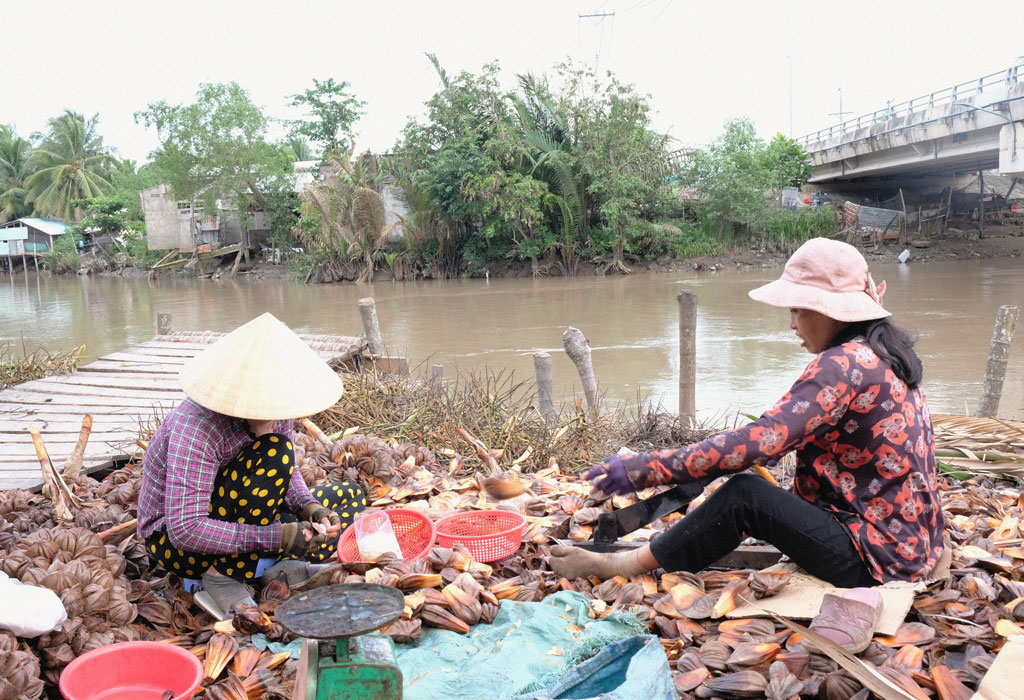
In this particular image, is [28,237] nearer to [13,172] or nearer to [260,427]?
[13,172]

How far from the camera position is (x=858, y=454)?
1863 mm

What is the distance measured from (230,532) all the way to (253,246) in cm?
2809

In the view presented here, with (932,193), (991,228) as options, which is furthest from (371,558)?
(932,193)

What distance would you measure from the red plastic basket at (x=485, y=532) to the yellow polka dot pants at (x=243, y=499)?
0.57 m

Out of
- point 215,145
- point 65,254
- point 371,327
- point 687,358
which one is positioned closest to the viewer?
point 687,358

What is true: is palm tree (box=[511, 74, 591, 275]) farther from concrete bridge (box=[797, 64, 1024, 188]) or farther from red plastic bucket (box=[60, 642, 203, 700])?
red plastic bucket (box=[60, 642, 203, 700])

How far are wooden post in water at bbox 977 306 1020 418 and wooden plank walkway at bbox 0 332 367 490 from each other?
436 centimetres

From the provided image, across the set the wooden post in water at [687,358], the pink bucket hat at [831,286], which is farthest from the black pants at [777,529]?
the wooden post in water at [687,358]

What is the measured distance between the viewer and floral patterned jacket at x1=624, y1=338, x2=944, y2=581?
70.2 inches

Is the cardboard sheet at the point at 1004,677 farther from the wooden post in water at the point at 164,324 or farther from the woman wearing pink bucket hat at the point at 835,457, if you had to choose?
the wooden post in water at the point at 164,324

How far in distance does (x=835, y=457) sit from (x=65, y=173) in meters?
43.7

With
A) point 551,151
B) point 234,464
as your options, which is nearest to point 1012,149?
point 551,151

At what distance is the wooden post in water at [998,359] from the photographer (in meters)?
4.88

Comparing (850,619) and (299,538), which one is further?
(299,538)
